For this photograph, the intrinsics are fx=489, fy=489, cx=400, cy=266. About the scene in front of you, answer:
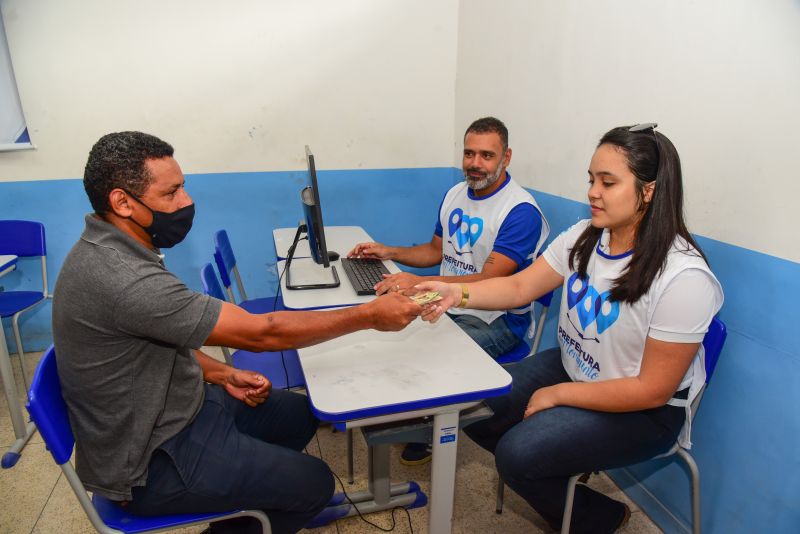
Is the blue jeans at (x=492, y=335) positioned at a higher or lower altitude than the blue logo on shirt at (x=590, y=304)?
lower

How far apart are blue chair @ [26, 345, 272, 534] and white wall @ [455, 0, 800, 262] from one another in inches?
63.6

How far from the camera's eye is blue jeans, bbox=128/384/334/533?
119cm

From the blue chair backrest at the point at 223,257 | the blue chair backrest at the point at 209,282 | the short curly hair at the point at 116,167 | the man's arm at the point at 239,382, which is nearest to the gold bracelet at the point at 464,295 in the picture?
the man's arm at the point at 239,382

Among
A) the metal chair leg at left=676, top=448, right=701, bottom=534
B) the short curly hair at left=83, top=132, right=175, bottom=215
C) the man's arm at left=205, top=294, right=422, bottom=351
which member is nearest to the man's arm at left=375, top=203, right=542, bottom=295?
the man's arm at left=205, top=294, right=422, bottom=351

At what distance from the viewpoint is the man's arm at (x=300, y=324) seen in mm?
1182

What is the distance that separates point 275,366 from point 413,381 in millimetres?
901

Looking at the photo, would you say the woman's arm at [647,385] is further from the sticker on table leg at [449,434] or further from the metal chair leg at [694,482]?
the sticker on table leg at [449,434]

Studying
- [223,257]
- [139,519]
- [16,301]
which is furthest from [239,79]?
[139,519]

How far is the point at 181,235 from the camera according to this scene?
52.2 inches

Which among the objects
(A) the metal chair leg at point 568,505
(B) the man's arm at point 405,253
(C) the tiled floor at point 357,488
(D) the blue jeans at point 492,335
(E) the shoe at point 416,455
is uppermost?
(B) the man's arm at point 405,253

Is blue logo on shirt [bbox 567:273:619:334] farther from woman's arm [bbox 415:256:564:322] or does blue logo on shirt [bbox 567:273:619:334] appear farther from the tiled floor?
the tiled floor

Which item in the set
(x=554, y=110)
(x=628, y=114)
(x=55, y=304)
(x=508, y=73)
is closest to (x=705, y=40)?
(x=628, y=114)

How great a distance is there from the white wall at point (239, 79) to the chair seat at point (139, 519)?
2340 millimetres

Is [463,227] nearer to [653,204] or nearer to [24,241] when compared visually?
[653,204]
